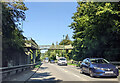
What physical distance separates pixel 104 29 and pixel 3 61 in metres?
11.7

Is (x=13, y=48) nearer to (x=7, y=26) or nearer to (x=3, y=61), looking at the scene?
(x=3, y=61)

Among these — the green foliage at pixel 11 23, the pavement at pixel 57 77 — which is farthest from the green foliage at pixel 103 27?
the green foliage at pixel 11 23

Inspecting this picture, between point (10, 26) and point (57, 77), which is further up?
point (10, 26)

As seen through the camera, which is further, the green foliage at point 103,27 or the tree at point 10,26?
the green foliage at point 103,27

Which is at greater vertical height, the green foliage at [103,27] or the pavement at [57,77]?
the green foliage at [103,27]

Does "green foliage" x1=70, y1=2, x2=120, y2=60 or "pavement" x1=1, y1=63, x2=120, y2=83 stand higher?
"green foliage" x1=70, y1=2, x2=120, y2=60

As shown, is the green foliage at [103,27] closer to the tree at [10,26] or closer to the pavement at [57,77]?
the pavement at [57,77]

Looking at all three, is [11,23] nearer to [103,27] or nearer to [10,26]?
[10,26]

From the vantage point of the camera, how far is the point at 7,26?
434 inches

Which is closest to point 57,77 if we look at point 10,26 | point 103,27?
point 10,26

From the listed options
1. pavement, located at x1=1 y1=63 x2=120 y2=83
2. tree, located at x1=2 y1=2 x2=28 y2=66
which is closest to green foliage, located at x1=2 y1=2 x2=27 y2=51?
tree, located at x1=2 y1=2 x2=28 y2=66

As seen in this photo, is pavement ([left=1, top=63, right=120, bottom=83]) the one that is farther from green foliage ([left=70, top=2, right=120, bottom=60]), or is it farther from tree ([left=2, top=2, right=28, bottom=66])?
green foliage ([left=70, top=2, right=120, bottom=60])

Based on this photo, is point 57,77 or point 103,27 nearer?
point 57,77

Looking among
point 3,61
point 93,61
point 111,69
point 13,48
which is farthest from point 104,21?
point 3,61
